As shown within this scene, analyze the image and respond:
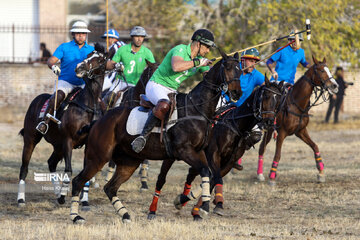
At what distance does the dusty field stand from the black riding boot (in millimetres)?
1045

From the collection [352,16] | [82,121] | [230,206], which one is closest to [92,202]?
[82,121]

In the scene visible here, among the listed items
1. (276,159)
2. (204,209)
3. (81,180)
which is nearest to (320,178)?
(276,159)

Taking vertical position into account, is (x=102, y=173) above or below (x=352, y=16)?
below

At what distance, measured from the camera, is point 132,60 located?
43.9 ft

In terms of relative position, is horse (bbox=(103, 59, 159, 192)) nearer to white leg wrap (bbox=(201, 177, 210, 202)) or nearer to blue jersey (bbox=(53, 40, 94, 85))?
blue jersey (bbox=(53, 40, 94, 85))

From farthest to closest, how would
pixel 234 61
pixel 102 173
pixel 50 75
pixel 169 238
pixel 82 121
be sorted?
pixel 50 75 → pixel 102 173 → pixel 82 121 → pixel 234 61 → pixel 169 238

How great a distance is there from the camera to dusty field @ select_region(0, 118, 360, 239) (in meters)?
8.98

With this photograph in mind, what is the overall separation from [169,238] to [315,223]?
8.13 feet

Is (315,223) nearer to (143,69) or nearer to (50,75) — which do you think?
(143,69)

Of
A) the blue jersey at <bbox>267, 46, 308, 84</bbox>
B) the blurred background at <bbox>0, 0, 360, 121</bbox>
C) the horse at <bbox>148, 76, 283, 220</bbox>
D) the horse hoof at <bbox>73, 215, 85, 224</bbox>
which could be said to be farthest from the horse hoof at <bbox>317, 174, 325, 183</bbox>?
the blurred background at <bbox>0, 0, 360, 121</bbox>

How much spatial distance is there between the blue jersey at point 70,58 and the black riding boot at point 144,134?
3.00 meters

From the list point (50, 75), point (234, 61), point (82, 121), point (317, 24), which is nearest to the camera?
point (234, 61)

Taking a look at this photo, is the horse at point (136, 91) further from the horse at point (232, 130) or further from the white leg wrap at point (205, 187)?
the white leg wrap at point (205, 187)

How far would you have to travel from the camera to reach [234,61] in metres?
9.49
